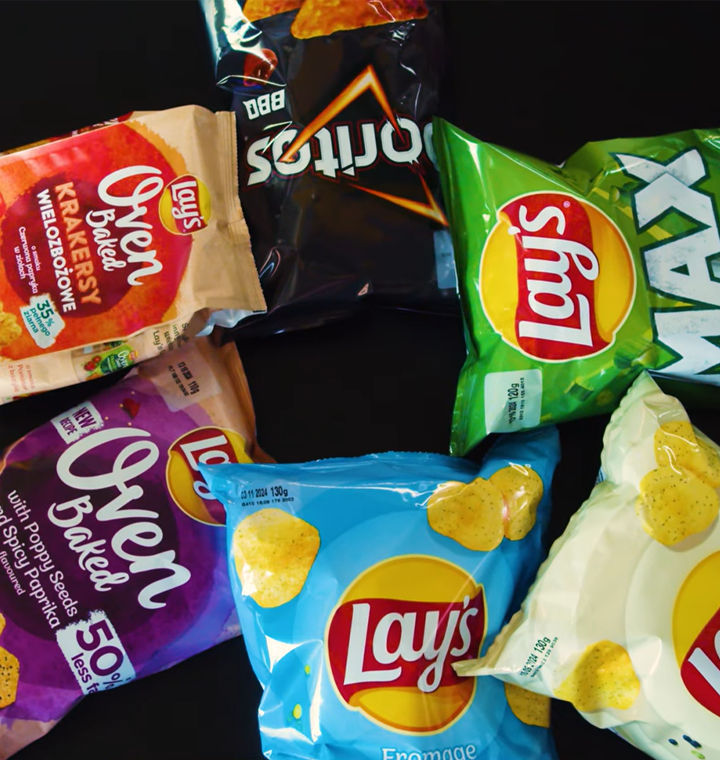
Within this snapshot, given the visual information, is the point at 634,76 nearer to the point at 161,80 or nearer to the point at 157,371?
the point at 161,80

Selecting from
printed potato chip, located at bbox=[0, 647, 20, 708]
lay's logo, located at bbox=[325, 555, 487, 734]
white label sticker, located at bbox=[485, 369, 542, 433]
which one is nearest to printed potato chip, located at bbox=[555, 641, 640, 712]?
lay's logo, located at bbox=[325, 555, 487, 734]

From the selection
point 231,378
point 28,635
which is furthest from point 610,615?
point 28,635

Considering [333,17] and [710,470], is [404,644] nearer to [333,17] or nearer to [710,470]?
[710,470]

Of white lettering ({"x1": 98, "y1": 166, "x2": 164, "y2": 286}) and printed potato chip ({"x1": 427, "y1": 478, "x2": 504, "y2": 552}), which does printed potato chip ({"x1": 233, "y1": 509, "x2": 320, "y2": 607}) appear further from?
white lettering ({"x1": 98, "y1": 166, "x2": 164, "y2": 286})

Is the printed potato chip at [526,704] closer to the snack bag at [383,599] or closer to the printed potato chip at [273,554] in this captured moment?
the snack bag at [383,599]

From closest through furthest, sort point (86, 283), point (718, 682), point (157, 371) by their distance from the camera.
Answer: point (718, 682) → point (86, 283) → point (157, 371)

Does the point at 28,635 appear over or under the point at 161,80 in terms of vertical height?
under
